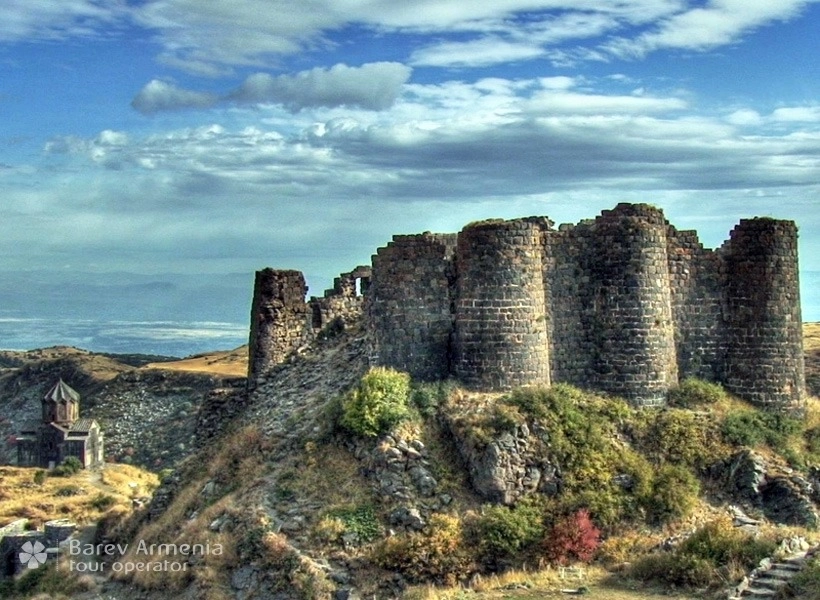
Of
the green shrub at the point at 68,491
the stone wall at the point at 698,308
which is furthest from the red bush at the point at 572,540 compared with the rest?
the green shrub at the point at 68,491

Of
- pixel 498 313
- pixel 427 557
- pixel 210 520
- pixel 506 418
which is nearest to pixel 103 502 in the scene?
pixel 210 520

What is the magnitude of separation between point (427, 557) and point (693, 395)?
25.4ft

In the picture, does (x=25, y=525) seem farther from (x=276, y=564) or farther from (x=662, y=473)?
(x=662, y=473)

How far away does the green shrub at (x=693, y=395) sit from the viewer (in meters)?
22.6

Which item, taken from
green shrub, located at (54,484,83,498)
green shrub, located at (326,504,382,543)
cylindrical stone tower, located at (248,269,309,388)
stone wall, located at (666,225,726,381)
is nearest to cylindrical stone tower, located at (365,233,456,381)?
green shrub, located at (326,504,382,543)

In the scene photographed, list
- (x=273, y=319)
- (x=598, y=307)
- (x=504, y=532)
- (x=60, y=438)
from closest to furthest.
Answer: (x=504, y=532), (x=598, y=307), (x=273, y=319), (x=60, y=438)

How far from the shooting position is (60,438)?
70.8 metres

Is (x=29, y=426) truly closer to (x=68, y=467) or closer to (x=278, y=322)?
(x=68, y=467)

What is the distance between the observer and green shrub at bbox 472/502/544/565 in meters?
18.8

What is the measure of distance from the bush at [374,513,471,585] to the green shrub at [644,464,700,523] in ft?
13.7

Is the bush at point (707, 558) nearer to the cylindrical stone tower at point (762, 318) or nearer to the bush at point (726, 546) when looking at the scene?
the bush at point (726, 546)

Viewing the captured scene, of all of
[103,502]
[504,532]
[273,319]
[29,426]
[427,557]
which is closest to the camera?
[427,557]

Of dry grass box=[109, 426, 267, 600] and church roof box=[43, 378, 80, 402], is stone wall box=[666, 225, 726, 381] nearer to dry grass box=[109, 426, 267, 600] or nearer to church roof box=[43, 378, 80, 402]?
dry grass box=[109, 426, 267, 600]

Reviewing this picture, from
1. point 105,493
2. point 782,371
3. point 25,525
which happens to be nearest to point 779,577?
point 782,371
